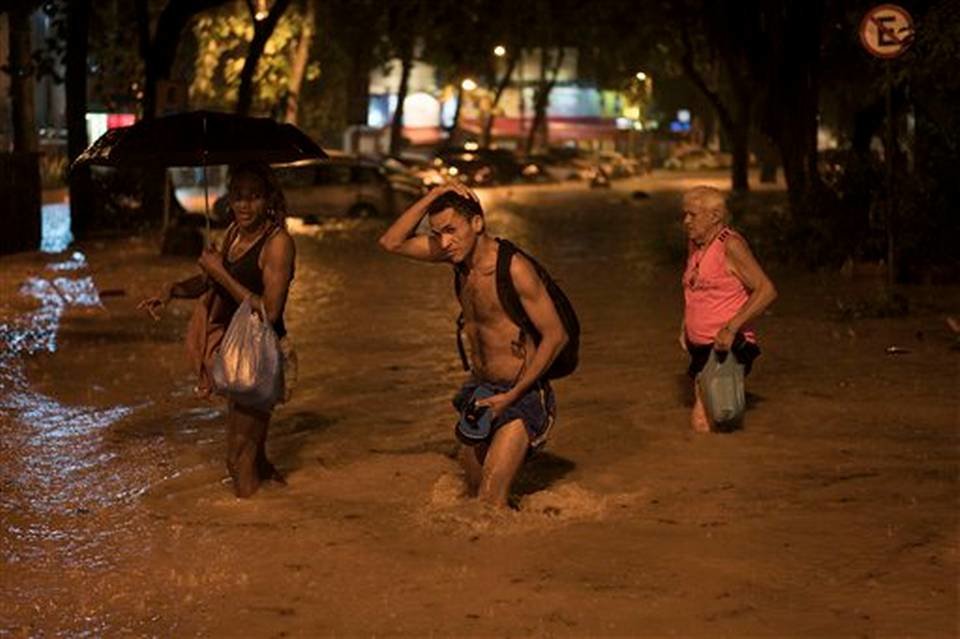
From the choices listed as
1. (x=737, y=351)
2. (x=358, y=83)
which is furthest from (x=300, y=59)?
(x=737, y=351)

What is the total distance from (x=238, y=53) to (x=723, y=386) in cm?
3705

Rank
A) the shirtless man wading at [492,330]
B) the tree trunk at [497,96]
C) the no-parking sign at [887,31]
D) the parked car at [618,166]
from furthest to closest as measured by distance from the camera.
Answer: the tree trunk at [497,96] < the parked car at [618,166] < the no-parking sign at [887,31] < the shirtless man wading at [492,330]

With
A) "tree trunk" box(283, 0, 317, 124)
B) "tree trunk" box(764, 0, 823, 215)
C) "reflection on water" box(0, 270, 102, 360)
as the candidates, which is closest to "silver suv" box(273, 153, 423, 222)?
"tree trunk" box(283, 0, 317, 124)

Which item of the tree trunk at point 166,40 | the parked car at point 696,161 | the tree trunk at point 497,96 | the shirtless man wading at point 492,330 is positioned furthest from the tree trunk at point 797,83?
the parked car at point 696,161

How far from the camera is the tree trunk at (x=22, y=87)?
30594mm

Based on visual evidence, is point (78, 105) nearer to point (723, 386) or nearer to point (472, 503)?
point (723, 386)

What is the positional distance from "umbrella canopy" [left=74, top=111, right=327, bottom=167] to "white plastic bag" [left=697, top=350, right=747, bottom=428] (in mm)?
2499

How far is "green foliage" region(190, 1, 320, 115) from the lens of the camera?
139 ft

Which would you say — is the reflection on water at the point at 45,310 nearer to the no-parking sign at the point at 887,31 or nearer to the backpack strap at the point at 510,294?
the backpack strap at the point at 510,294

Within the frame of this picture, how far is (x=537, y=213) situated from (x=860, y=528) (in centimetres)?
3074

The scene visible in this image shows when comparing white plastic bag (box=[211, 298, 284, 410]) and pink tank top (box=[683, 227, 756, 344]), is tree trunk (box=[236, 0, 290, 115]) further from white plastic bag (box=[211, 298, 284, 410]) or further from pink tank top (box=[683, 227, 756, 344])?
white plastic bag (box=[211, 298, 284, 410])

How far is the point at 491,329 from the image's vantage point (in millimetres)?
7566

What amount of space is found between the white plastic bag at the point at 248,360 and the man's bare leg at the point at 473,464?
932 millimetres

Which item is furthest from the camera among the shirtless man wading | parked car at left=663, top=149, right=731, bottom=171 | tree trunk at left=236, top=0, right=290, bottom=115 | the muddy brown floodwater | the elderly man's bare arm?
parked car at left=663, top=149, right=731, bottom=171
